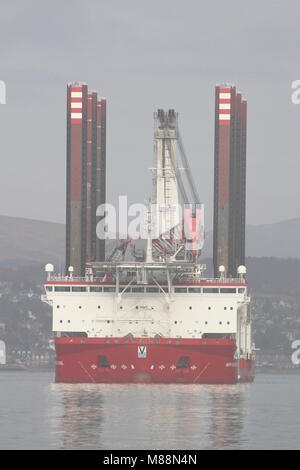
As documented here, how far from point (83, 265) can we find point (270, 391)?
20.1 metres

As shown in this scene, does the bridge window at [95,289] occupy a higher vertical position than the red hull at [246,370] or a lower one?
higher

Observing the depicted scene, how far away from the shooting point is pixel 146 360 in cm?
14375

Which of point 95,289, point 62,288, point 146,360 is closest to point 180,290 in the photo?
point 95,289

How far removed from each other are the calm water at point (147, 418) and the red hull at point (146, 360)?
3506 mm

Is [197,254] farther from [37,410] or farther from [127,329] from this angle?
[37,410]

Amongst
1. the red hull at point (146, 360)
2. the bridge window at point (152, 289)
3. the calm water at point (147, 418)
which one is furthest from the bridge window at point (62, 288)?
the calm water at point (147, 418)

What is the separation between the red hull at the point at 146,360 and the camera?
144m

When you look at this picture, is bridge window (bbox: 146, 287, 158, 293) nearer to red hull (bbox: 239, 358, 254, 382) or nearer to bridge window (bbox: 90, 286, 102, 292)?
bridge window (bbox: 90, 286, 102, 292)

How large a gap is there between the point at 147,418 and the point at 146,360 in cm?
3913

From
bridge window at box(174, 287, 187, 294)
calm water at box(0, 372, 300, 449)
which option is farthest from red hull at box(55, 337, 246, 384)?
bridge window at box(174, 287, 187, 294)

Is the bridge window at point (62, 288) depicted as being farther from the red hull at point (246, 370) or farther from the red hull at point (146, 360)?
the red hull at point (246, 370)

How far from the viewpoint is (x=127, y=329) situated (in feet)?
483

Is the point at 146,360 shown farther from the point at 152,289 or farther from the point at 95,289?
the point at 95,289
